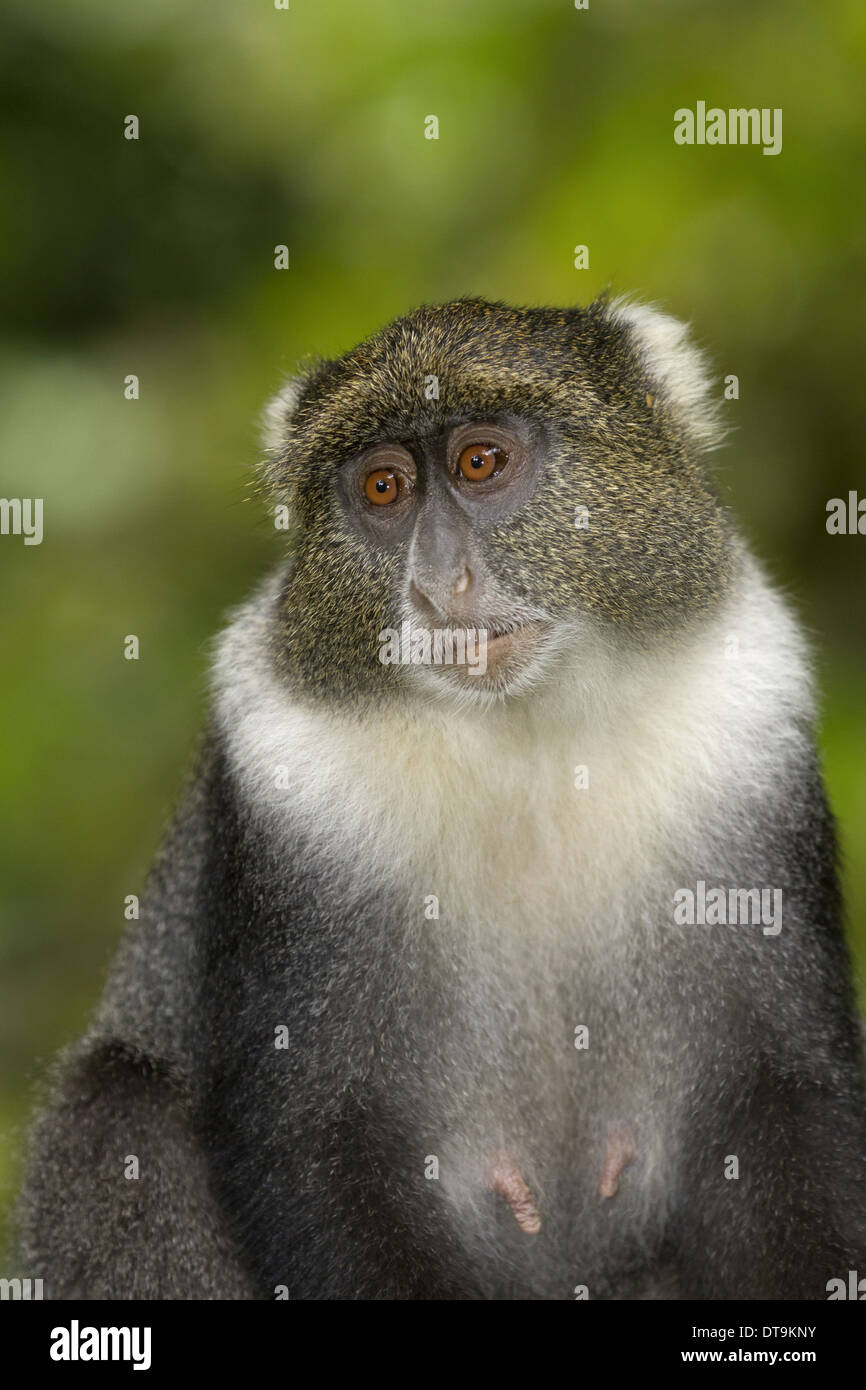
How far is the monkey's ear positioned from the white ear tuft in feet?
4.49

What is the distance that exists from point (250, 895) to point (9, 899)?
442 cm

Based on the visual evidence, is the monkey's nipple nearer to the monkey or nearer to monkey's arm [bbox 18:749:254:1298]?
the monkey

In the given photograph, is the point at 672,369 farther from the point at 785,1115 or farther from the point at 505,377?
the point at 785,1115

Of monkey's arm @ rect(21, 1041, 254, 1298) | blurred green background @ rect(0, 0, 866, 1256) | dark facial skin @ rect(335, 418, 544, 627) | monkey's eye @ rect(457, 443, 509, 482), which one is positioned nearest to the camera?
dark facial skin @ rect(335, 418, 544, 627)

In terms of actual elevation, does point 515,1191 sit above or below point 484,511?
below

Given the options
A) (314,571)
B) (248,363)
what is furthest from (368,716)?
(248,363)

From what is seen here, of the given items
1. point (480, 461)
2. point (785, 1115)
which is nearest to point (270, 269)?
point (480, 461)

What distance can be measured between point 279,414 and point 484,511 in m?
1.39

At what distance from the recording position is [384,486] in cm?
666

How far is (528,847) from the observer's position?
6.91m

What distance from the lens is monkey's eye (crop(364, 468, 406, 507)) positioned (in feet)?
21.8

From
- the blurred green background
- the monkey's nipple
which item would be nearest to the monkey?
the monkey's nipple

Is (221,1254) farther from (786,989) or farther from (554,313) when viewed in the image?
(554,313)
